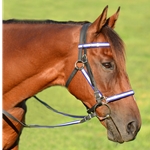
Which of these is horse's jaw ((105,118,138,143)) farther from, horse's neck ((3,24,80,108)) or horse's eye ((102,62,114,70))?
horse's neck ((3,24,80,108))

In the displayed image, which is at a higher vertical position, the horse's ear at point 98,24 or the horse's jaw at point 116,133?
the horse's ear at point 98,24

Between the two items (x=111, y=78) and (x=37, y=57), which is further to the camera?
(x=37, y=57)

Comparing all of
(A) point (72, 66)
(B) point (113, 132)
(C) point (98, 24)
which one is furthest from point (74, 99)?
(C) point (98, 24)

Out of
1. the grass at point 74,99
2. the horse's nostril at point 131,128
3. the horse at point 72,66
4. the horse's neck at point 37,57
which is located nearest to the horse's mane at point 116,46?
the horse at point 72,66

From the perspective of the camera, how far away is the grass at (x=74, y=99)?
900 cm

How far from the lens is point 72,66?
474 cm

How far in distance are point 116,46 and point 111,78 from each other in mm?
330

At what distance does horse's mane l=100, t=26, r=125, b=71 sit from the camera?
4688 millimetres

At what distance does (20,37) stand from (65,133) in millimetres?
5105

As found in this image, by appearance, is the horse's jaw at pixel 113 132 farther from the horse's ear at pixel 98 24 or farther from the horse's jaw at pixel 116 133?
the horse's ear at pixel 98 24

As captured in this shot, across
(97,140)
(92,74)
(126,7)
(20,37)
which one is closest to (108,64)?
(92,74)

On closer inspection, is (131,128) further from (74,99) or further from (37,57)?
(74,99)

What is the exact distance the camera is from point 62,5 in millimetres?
29172

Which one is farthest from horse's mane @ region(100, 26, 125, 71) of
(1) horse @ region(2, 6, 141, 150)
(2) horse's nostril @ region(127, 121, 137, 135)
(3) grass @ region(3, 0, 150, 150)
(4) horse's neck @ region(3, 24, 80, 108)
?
(3) grass @ region(3, 0, 150, 150)
